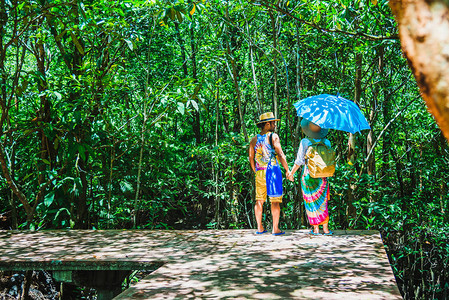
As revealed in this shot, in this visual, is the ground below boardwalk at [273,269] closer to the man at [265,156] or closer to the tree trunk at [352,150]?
the man at [265,156]

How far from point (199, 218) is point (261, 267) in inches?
288

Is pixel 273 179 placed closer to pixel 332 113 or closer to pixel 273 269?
pixel 332 113

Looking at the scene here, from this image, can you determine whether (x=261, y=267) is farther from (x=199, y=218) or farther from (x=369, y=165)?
(x=199, y=218)

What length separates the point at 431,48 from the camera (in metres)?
1.02

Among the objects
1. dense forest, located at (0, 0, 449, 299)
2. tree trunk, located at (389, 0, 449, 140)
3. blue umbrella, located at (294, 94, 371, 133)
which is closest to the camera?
tree trunk, located at (389, 0, 449, 140)

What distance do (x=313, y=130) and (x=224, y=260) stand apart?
1999 millimetres

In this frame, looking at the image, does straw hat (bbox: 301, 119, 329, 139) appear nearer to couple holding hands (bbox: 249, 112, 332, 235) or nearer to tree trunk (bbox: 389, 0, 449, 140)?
couple holding hands (bbox: 249, 112, 332, 235)

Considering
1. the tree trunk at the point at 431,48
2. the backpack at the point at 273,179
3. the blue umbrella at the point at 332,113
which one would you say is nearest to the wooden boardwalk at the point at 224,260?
the backpack at the point at 273,179

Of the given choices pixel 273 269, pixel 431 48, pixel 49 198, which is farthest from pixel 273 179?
pixel 431 48

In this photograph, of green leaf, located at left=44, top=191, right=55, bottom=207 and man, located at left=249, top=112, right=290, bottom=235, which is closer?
man, located at left=249, top=112, right=290, bottom=235

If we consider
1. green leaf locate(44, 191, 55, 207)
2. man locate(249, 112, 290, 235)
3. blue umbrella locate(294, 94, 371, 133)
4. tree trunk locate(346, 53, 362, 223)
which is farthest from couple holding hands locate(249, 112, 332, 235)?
green leaf locate(44, 191, 55, 207)

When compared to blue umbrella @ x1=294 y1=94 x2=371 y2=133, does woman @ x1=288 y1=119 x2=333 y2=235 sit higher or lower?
lower

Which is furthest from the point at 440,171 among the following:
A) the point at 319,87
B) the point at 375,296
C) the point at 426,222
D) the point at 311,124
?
the point at 375,296

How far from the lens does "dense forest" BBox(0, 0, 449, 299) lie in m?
6.55
